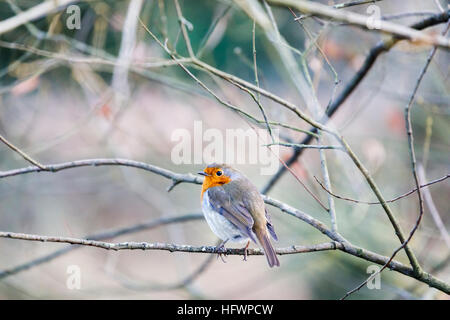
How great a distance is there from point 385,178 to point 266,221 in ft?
12.0

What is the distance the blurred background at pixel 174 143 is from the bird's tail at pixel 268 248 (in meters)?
0.86

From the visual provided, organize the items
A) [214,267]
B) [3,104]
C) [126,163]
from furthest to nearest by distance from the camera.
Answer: [214,267]
[3,104]
[126,163]

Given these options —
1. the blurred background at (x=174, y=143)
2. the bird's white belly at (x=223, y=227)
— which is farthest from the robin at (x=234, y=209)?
the blurred background at (x=174, y=143)

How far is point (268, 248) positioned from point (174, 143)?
384 centimetres

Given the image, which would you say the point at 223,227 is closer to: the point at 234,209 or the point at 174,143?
the point at 234,209

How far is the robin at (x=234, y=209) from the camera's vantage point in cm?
278

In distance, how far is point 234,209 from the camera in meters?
2.87

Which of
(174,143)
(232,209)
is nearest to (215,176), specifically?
(232,209)

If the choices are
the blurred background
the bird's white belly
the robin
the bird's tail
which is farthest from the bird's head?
the blurred background

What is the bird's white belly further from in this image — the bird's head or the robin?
the bird's head

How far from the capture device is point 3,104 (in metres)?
5.95
